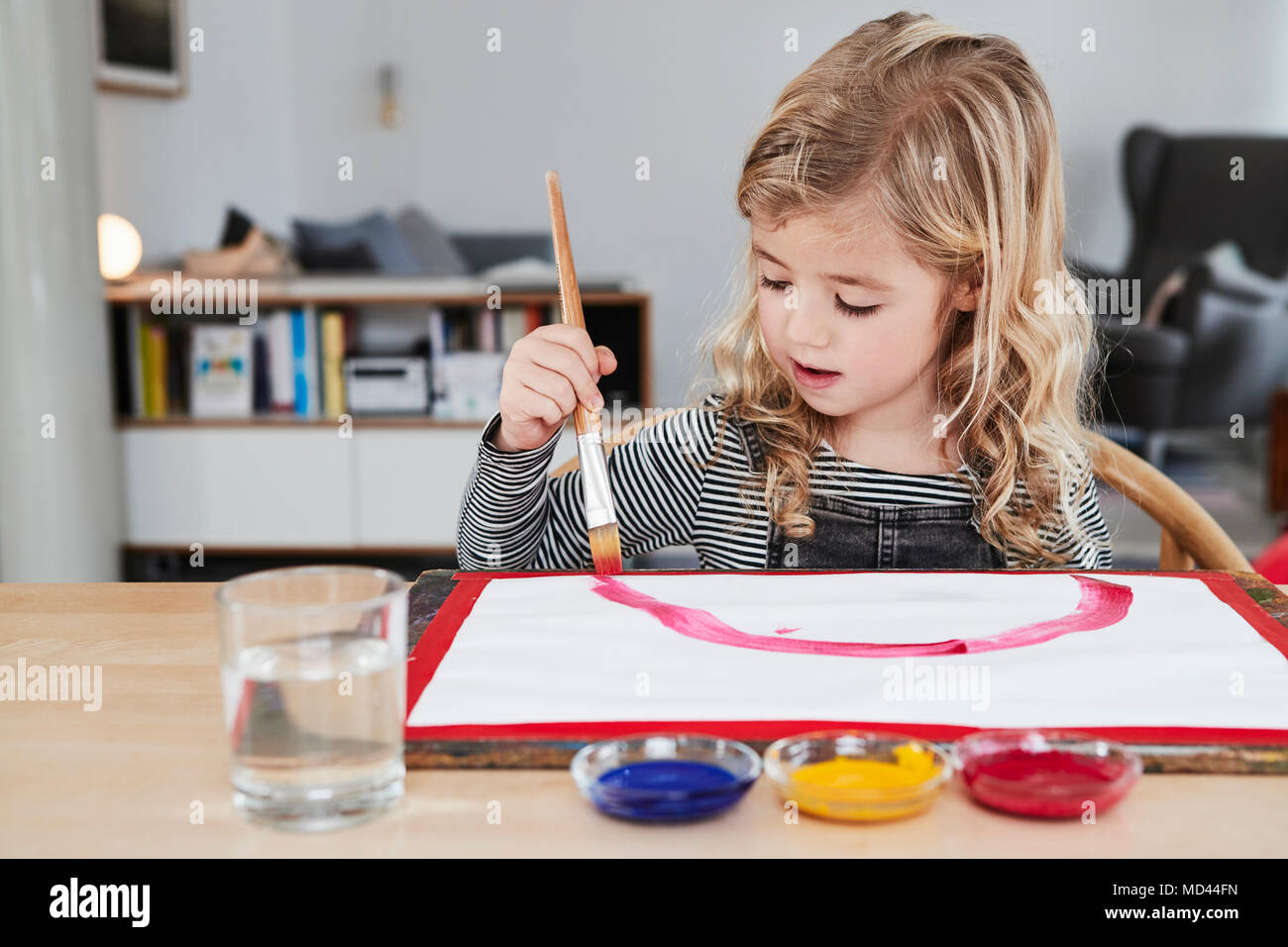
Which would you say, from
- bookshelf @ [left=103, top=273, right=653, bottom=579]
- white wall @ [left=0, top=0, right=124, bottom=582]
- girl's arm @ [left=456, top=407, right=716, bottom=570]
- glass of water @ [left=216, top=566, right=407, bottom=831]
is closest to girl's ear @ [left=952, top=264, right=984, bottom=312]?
girl's arm @ [left=456, top=407, right=716, bottom=570]

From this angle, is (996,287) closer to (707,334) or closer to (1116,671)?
(707,334)

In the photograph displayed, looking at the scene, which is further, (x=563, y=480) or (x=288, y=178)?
(x=288, y=178)

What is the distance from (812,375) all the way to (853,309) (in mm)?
63

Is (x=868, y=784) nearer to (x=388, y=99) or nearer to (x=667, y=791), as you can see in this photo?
(x=667, y=791)

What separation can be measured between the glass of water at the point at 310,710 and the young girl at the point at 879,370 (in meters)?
0.43

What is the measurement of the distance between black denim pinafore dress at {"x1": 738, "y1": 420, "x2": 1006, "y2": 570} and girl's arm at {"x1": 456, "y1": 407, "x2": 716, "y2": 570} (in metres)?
0.11

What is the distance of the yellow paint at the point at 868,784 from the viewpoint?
465 mm

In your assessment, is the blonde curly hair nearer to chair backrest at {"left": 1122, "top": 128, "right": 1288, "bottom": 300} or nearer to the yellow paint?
the yellow paint

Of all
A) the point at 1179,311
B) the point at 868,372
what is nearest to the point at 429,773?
the point at 868,372

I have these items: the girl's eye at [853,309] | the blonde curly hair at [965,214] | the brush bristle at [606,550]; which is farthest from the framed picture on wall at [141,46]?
the brush bristle at [606,550]

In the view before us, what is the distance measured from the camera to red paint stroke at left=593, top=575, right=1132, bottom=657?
64cm

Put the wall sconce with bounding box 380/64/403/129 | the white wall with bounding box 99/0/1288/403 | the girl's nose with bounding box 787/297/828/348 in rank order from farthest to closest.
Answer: the wall sconce with bounding box 380/64/403/129 < the white wall with bounding box 99/0/1288/403 < the girl's nose with bounding box 787/297/828/348
